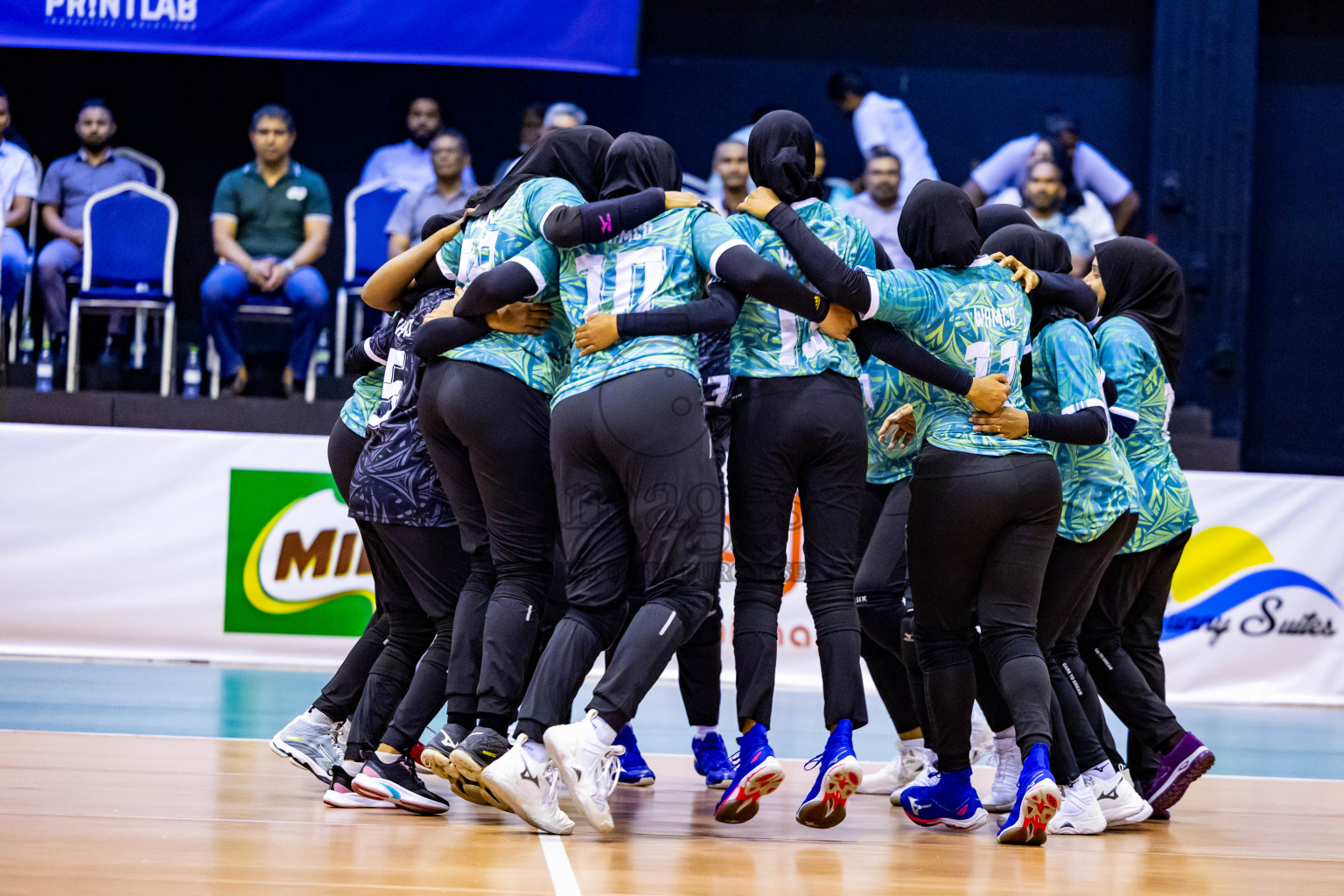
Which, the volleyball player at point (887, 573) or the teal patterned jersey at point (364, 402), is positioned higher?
the teal patterned jersey at point (364, 402)

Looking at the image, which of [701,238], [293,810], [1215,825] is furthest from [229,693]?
[1215,825]

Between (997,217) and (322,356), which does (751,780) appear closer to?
(997,217)

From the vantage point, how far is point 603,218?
123 inches

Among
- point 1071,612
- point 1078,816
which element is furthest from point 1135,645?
point 1078,816

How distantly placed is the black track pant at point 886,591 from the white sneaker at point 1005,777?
339mm

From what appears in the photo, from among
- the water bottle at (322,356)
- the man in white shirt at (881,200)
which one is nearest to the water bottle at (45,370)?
the water bottle at (322,356)

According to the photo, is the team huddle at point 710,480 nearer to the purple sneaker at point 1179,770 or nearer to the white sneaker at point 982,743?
the purple sneaker at point 1179,770

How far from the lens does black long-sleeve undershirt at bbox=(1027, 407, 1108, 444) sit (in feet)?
10.7

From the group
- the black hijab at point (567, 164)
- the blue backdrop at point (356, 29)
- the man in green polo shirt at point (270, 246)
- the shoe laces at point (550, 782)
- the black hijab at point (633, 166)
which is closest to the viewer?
the shoe laces at point (550, 782)

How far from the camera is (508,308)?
333 centimetres

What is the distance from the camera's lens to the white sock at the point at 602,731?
118 inches

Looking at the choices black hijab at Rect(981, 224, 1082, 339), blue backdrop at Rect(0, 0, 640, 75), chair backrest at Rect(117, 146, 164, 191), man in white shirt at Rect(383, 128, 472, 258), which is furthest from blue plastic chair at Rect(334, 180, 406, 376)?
black hijab at Rect(981, 224, 1082, 339)

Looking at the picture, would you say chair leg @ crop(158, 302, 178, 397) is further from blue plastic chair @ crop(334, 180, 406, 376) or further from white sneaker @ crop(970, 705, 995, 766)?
white sneaker @ crop(970, 705, 995, 766)

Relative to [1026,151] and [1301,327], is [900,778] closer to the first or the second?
[1026,151]
